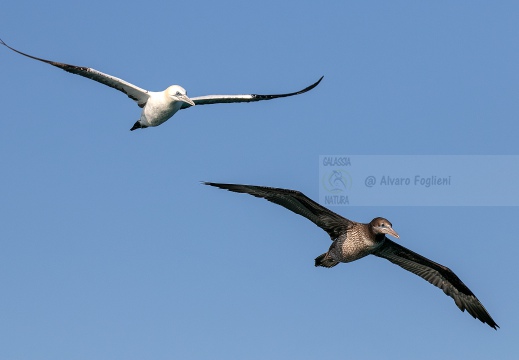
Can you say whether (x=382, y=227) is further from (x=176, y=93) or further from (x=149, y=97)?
(x=149, y=97)

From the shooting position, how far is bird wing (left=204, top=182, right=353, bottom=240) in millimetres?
20672

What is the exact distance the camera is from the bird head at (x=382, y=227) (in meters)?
20.2

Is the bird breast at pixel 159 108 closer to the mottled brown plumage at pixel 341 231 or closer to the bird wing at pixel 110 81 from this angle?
the bird wing at pixel 110 81

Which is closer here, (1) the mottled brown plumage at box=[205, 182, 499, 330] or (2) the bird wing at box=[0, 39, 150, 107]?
(1) the mottled brown plumage at box=[205, 182, 499, 330]

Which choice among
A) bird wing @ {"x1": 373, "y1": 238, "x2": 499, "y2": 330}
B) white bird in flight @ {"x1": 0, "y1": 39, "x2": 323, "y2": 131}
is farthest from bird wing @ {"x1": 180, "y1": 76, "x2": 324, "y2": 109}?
bird wing @ {"x1": 373, "y1": 238, "x2": 499, "y2": 330}

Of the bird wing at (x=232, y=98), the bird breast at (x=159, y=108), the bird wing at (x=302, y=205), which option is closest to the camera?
the bird wing at (x=302, y=205)

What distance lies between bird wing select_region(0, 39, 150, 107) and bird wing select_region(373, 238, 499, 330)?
8154mm

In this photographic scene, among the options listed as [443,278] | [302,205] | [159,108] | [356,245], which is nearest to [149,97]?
[159,108]

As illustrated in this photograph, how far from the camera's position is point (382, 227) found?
2023 centimetres

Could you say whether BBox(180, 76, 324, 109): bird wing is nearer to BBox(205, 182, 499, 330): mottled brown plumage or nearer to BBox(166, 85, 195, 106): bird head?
BBox(166, 85, 195, 106): bird head

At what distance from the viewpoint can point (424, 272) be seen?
23141 mm

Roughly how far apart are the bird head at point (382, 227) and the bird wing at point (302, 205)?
2.83 ft

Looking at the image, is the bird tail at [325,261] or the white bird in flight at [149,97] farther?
the white bird in flight at [149,97]

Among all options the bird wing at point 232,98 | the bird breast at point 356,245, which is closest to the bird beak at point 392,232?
the bird breast at point 356,245
